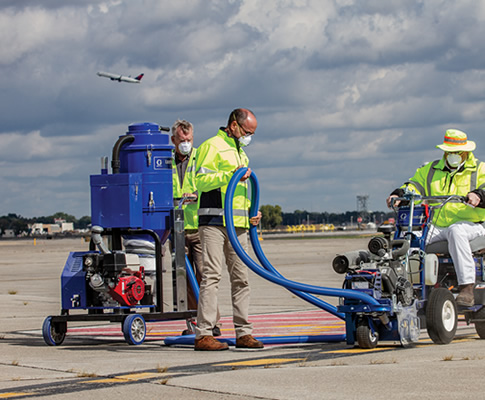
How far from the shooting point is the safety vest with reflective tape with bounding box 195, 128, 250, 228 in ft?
28.5

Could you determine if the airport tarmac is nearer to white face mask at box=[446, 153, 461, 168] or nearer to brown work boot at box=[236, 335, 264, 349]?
brown work boot at box=[236, 335, 264, 349]

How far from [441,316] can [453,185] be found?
1.82 m

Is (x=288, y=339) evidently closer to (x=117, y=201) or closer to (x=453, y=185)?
(x=117, y=201)

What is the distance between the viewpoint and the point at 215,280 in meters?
8.76

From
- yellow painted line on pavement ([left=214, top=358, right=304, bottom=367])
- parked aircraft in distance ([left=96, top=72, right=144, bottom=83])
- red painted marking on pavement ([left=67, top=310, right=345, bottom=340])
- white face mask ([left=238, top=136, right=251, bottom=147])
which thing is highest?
parked aircraft in distance ([left=96, top=72, right=144, bottom=83])

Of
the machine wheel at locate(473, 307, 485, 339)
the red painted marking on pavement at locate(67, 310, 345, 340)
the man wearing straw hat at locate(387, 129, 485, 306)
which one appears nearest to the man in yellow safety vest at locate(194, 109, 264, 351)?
the red painted marking on pavement at locate(67, 310, 345, 340)

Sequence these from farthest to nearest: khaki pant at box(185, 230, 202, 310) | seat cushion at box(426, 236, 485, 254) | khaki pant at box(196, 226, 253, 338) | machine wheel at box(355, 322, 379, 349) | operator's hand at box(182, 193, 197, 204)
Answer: khaki pant at box(185, 230, 202, 310)
operator's hand at box(182, 193, 197, 204)
seat cushion at box(426, 236, 485, 254)
khaki pant at box(196, 226, 253, 338)
machine wheel at box(355, 322, 379, 349)

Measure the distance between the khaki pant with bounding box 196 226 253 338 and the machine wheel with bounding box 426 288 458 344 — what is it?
1.69m

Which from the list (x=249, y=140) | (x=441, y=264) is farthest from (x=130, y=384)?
(x=441, y=264)

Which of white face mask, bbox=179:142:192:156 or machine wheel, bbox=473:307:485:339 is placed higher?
white face mask, bbox=179:142:192:156

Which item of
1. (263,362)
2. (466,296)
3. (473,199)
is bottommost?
(263,362)

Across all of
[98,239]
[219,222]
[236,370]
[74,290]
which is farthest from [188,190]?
[236,370]

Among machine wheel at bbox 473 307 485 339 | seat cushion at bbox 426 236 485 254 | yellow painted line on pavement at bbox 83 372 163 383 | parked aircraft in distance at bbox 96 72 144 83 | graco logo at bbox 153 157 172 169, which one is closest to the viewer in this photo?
yellow painted line on pavement at bbox 83 372 163 383

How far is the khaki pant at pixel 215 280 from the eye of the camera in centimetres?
865
